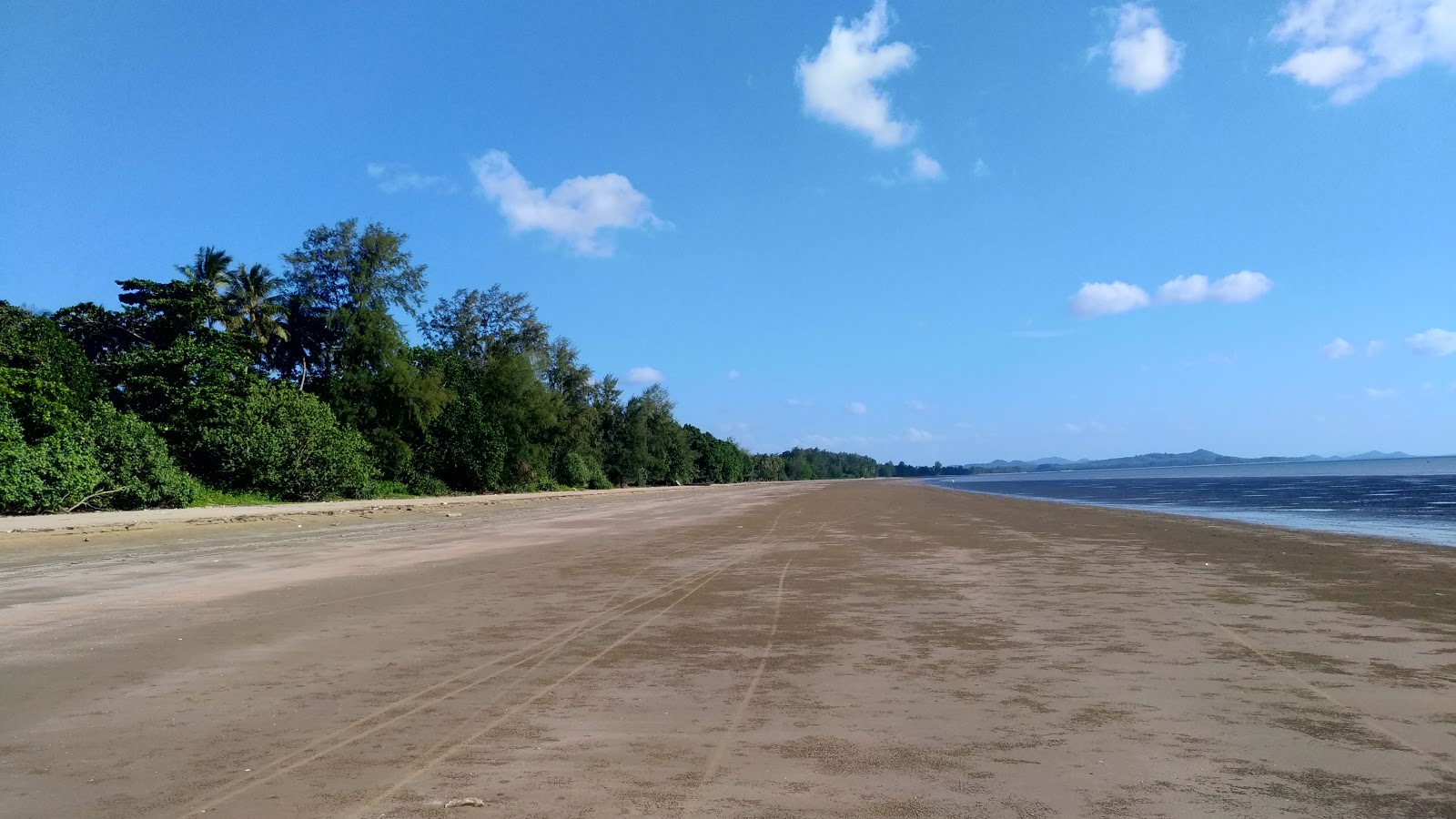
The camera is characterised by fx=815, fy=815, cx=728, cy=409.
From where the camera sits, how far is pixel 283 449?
40.1 m

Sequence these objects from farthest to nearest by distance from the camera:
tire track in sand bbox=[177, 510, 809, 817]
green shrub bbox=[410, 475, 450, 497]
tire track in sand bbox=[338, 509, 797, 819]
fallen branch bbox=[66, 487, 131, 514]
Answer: green shrub bbox=[410, 475, 450, 497] < fallen branch bbox=[66, 487, 131, 514] < tire track in sand bbox=[177, 510, 809, 817] < tire track in sand bbox=[338, 509, 797, 819]

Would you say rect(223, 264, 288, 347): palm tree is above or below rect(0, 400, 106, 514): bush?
above

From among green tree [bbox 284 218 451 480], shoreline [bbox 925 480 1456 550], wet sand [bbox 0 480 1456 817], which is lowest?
shoreline [bbox 925 480 1456 550]

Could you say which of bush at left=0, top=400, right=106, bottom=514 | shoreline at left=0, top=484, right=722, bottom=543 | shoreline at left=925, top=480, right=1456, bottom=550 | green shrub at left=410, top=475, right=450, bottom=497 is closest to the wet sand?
shoreline at left=925, top=480, right=1456, bottom=550

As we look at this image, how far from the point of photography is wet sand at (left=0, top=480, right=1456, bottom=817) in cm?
423

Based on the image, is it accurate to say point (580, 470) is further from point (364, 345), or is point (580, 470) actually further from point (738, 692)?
point (738, 692)

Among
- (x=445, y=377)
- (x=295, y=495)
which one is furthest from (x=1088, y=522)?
(x=445, y=377)

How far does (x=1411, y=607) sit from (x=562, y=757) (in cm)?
1007

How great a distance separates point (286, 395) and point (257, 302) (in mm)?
12550

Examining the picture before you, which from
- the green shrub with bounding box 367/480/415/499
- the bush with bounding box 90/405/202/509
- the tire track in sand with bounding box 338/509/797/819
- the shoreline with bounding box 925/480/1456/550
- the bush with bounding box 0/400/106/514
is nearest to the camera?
the tire track in sand with bounding box 338/509/797/819

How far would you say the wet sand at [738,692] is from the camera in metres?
4.23

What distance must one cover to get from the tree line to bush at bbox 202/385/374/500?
8 cm

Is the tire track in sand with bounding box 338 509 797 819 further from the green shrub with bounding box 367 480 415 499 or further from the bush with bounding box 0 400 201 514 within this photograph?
the green shrub with bounding box 367 480 415 499

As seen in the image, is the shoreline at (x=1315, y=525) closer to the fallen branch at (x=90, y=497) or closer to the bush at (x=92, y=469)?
the bush at (x=92, y=469)
